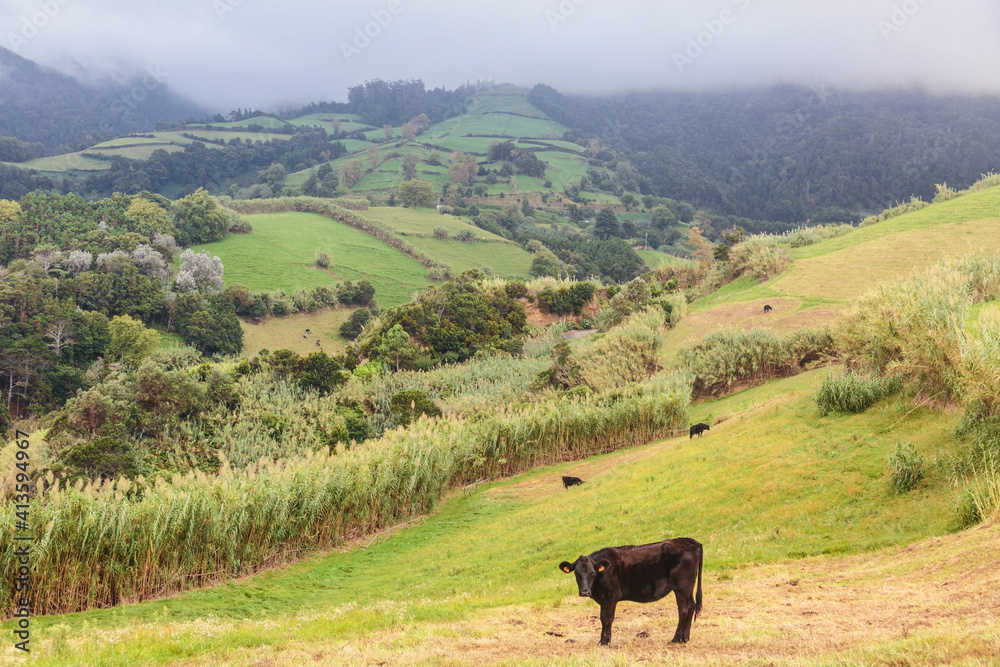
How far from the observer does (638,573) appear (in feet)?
17.9

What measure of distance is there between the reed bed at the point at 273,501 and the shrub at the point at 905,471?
9.20 metres

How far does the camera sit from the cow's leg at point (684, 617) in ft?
17.0

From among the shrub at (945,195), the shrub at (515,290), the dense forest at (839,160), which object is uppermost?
the dense forest at (839,160)

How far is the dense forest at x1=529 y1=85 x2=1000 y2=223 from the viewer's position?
131 meters

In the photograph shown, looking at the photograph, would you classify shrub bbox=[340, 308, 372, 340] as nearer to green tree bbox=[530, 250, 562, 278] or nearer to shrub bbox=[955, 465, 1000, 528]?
green tree bbox=[530, 250, 562, 278]

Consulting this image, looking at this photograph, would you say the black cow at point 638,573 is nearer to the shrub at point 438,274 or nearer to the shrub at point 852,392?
the shrub at point 852,392

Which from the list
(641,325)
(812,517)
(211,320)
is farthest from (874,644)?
(211,320)

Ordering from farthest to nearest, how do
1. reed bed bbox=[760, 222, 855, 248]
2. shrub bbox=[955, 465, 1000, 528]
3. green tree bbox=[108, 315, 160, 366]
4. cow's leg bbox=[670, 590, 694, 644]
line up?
reed bed bbox=[760, 222, 855, 248] → green tree bbox=[108, 315, 160, 366] → shrub bbox=[955, 465, 1000, 528] → cow's leg bbox=[670, 590, 694, 644]

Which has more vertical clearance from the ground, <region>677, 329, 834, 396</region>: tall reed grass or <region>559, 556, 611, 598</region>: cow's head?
<region>559, 556, 611, 598</region>: cow's head

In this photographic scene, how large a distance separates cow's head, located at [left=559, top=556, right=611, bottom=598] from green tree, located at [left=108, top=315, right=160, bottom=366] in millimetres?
34945

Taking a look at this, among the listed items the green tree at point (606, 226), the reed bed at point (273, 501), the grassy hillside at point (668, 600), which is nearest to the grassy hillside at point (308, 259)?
the reed bed at point (273, 501)

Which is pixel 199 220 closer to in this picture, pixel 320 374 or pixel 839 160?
pixel 320 374

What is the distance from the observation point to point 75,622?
25.8ft

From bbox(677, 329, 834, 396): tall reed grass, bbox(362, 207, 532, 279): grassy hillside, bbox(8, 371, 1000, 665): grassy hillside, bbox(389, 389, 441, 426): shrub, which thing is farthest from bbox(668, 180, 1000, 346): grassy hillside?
bbox(362, 207, 532, 279): grassy hillside
